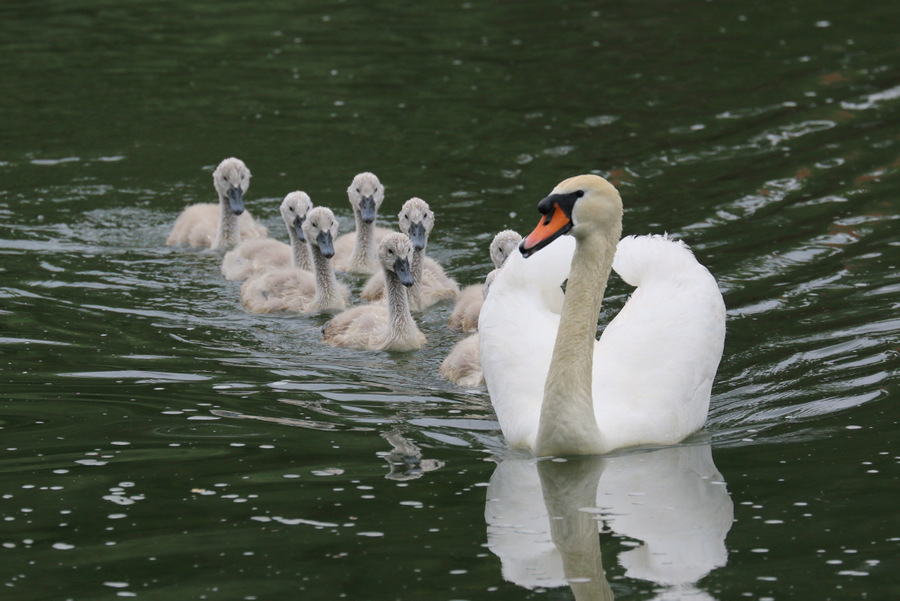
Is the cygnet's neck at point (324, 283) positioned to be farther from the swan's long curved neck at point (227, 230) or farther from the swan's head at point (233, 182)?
the swan's long curved neck at point (227, 230)

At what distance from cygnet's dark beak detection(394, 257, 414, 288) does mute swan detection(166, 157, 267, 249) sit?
2990 millimetres

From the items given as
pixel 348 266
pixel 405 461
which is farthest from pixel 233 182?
pixel 405 461

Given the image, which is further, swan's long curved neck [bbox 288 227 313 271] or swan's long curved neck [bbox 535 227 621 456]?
swan's long curved neck [bbox 288 227 313 271]

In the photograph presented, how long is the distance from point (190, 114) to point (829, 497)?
13.0m

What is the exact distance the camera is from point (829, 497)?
6836 millimetres

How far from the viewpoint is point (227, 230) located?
45.4 feet

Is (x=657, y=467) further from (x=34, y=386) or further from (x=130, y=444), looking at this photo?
(x=34, y=386)

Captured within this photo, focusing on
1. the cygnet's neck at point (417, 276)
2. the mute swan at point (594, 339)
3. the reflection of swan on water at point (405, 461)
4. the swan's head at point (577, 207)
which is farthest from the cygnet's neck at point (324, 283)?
the swan's head at point (577, 207)

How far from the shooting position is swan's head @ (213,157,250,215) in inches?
526

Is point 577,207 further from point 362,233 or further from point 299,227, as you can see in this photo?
point 362,233

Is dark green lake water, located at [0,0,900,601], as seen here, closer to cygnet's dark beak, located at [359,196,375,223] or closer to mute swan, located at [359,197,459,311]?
mute swan, located at [359,197,459,311]

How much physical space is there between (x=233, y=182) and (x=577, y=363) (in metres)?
6.58

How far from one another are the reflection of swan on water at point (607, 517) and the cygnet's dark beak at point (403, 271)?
10.4 ft

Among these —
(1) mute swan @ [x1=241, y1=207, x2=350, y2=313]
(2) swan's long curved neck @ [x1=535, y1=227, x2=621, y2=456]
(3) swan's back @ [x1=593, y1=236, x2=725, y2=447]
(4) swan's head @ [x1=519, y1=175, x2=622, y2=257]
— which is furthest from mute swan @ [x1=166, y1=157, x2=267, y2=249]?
(4) swan's head @ [x1=519, y1=175, x2=622, y2=257]
